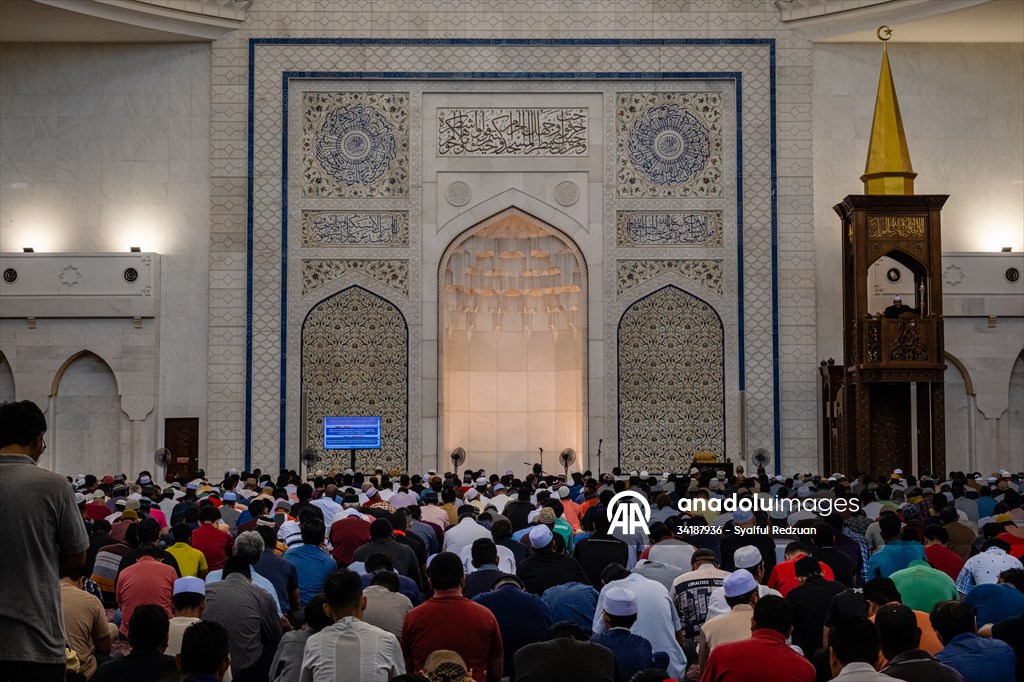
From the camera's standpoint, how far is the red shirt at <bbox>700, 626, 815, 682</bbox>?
3477mm

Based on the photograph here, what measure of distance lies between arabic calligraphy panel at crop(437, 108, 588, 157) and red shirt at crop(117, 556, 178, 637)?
9.49 m

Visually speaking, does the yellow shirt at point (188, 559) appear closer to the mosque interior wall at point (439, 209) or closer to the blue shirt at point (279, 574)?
the blue shirt at point (279, 574)

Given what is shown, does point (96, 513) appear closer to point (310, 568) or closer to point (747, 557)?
point (310, 568)

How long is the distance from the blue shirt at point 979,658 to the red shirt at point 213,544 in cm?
354

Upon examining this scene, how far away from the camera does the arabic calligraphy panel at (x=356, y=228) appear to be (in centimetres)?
1387

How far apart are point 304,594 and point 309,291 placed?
8.59m

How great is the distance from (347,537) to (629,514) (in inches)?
87.0

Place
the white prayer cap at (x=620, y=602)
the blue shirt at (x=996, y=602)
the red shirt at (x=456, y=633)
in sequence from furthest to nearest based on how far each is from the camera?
the blue shirt at (x=996, y=602), the white prayer cap at (x=620, y=602), the red shirt at (x=456, y=633)

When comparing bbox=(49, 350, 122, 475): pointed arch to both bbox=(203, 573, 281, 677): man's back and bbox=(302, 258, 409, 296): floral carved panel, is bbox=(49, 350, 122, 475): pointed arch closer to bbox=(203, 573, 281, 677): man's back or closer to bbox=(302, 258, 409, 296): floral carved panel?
bbox=(302, 258, 409, 296): floral carved panel

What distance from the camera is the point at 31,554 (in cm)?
274

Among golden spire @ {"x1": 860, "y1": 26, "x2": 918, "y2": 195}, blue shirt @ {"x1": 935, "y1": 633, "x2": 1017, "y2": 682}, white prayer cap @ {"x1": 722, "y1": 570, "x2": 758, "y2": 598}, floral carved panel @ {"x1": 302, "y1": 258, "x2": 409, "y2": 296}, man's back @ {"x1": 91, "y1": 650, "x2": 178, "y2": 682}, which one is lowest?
blue shirt @ {"x1": 935, "y1": 633, "x2": 1017, "y2": 682}

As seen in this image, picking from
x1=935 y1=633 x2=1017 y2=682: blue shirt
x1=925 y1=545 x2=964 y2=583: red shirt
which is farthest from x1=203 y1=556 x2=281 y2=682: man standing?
x1=925 y1=545 x2=964 y2=583: red shirt

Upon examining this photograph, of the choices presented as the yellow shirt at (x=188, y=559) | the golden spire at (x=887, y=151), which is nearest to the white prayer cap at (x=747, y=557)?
the yellow shirt at (x=188, y=559)

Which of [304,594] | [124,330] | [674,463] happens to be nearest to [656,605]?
[304,594]
